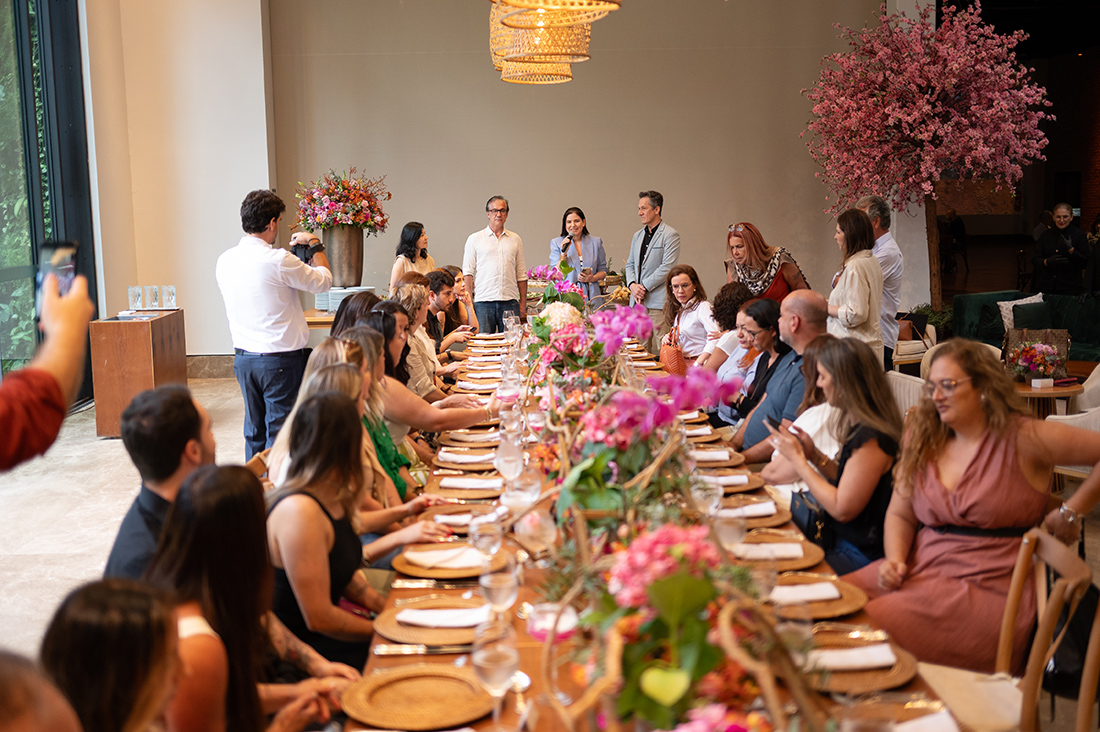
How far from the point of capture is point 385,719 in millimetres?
1739

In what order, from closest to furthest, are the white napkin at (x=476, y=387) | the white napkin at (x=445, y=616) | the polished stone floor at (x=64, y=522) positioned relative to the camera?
the white napkin at (x=445, y=616)
the polished stone floor at (x=64, y=522)
the white napkin at (x=476, y=387)

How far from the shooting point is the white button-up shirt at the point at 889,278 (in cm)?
618

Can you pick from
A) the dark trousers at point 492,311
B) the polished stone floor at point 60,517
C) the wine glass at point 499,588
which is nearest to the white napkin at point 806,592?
the wine glass at point 499,588

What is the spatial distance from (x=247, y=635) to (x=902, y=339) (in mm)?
6216

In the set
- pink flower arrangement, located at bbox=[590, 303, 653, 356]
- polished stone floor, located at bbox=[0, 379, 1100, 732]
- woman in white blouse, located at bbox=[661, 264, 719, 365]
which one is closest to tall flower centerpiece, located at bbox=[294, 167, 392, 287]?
polished stone floor, located at bbox=[0, 379, 1100, 732]

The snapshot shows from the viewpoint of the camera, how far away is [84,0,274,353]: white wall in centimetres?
895

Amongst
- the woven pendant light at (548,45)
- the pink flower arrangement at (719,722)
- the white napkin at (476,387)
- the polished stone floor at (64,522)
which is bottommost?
the polished stone floor at (64,522)

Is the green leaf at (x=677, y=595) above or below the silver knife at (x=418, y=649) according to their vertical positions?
above

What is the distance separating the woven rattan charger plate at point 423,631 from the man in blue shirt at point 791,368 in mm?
2208

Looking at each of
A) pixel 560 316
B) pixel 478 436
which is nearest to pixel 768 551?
pixel 478 436

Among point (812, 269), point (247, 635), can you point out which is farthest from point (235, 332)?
point (812, 269)

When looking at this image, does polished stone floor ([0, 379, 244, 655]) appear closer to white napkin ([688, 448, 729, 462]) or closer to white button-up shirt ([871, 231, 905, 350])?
white napkin ([688, 448, 729, 462])

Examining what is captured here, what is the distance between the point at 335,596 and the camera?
2574mm

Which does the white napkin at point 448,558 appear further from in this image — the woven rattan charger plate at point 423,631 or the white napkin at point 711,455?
the white napkin at point 711,455
